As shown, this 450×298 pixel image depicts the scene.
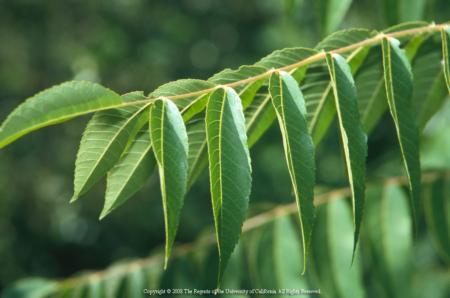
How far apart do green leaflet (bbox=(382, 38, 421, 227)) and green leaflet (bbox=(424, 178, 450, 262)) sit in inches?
27.2

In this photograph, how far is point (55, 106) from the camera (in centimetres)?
105

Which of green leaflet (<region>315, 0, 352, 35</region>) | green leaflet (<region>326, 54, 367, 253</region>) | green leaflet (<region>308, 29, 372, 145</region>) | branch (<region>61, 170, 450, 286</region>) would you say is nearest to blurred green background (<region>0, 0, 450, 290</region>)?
branch (<region>61, 170, 450, 286</region>)

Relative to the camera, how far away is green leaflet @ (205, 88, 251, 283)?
3.56ft

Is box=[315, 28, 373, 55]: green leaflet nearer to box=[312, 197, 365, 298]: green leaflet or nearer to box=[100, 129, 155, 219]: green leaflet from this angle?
box=[100, 129, 155, 219]: green leaflet

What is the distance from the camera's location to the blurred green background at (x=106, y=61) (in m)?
6.98

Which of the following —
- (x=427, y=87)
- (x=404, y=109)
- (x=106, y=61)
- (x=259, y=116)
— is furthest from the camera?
(x=106, y=61)

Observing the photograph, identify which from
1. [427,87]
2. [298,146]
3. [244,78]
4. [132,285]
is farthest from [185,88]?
[132,285]

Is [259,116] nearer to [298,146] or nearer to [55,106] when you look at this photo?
[298,146]

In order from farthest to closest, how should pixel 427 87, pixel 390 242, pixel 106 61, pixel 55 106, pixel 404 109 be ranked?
1. pixel 106 61
2. pixel 390 242
3. pixel 427 87
4. pixel 404 109
5. pixel 55 106

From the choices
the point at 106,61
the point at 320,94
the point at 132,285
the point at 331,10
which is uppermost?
the point at 106,61

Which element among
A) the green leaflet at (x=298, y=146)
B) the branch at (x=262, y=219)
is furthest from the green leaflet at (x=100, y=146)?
the branch at (x=262, y=219)

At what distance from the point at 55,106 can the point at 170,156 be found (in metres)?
0.19

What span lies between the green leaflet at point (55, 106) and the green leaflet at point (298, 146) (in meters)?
0.26

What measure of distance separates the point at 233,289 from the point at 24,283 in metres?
0.67
